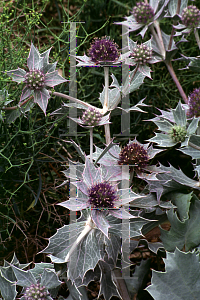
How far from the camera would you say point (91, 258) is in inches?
28.8

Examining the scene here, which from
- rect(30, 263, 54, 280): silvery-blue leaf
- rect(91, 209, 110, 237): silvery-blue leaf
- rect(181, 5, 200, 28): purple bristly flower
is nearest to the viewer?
rect(91, 209, 110, 237): silvery-blue leaf

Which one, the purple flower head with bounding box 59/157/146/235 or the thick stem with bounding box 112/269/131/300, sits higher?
the purple flower head with bounding box 59/157/146/235

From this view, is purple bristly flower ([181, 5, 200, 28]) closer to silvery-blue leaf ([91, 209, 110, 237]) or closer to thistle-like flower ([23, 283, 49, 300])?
silvery-blue leaf ([91, 209, 110, 237])

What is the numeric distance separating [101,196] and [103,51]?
42cm

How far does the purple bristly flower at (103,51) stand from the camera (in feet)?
2.83

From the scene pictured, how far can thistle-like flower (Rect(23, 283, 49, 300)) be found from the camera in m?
0.69

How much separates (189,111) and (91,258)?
56cm

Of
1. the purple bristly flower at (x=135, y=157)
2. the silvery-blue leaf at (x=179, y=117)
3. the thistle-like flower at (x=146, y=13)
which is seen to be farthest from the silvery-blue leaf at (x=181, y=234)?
the thistle-like flower at (x=146, y=13)

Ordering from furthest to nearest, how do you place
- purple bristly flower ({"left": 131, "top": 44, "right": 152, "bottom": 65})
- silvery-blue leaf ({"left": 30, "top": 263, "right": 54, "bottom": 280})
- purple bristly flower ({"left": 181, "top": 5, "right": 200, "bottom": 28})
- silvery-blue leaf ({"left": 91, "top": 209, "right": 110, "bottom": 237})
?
purple bristly flower ({"left": 181, "top": 5, "right": 200, "bottom": 28})
purple bristly flower ({"left": 131, "top": 44, "right": 152, "bottom": 65})
silvery-blue leaf ({"left": 30, "top": 263, "right": 54, "bottom": 280})
silvery-blue leaf ({"left": 91, "top": 209, "right": 110, "bottom": 237})

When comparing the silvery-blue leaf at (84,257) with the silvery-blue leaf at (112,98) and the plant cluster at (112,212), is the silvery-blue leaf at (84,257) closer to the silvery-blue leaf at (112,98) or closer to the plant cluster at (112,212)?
the plant cluster at (112,212)

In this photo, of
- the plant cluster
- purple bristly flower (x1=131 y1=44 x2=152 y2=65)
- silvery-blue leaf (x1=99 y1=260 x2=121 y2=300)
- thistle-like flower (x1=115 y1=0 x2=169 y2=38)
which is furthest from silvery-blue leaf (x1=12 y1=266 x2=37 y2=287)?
thistle-like flower (x1=115 y1=0 x2=169 y2=38)

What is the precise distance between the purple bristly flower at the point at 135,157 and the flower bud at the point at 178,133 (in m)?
0.15

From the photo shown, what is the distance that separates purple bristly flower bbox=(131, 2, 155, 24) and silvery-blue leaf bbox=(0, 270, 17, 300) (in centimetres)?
95

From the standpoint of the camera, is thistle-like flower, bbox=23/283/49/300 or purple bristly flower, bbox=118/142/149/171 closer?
thistle-like flower, bbox=23/283/49/300
